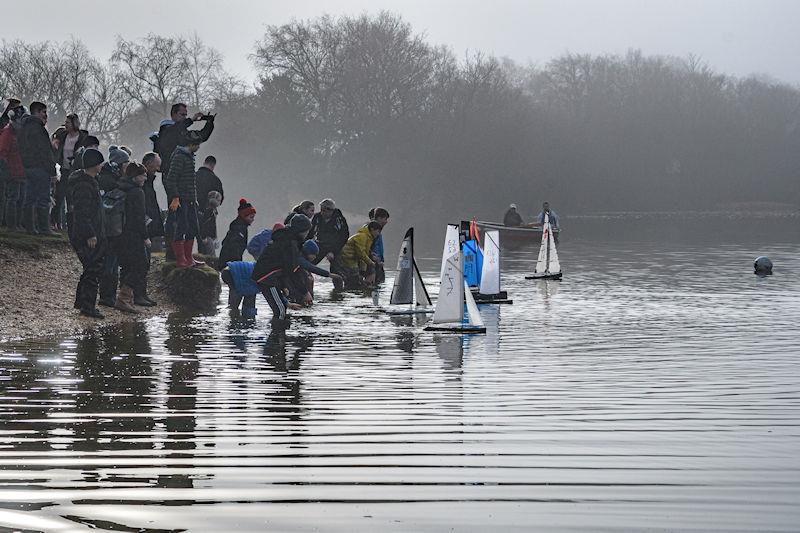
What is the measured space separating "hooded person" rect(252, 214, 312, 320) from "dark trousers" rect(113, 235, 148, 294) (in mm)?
1628

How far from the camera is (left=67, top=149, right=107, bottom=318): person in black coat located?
1662 centimetres

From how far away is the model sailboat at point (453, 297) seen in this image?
17.0m

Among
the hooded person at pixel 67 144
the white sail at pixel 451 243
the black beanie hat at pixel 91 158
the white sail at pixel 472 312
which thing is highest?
the hooded person at pixel 67 144

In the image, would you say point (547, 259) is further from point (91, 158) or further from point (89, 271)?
point (91, 158)

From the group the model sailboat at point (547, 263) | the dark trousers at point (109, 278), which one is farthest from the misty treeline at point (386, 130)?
the dark trousers at point (109, 278)

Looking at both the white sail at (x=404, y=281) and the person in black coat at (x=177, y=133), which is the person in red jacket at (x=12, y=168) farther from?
the white sail at (x=404, y=281)

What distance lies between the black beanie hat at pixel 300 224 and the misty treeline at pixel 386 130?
6334 cm

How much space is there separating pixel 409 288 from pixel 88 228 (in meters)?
5.69

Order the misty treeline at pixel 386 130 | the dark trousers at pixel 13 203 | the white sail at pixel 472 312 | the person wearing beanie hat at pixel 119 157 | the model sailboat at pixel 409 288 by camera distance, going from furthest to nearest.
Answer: the misty treeline at pixel 386 130
the dark trousers at pixel 13 203
the model sailboat at pixel 409 288
the person wearing beanie hat at pixel 119 157
the white sail at pixel 472 312

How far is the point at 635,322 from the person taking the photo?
19.0 m

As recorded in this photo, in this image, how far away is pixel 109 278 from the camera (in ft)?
59.1

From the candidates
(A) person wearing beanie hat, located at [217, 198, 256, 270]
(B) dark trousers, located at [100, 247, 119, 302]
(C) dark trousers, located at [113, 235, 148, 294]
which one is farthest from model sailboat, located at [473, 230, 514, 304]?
(B) dark trousers, located at [100, 247, 119, 302]

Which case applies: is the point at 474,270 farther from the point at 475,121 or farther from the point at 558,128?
the point at 558,128

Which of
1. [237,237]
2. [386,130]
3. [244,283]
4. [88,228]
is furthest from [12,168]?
[386,130]
